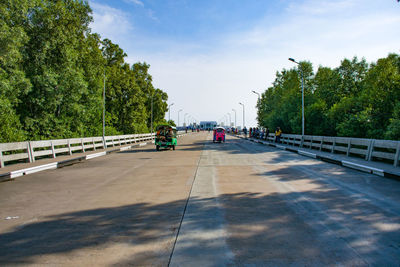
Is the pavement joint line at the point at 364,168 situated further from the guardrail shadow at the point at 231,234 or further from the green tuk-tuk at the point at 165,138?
the green tuk-tuk at the point at 165,138

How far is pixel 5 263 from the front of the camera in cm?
357

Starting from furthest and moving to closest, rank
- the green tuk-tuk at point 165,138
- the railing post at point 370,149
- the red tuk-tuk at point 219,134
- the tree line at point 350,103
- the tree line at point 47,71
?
1. the red tuk-tuk at point 219,134
2. the green tuk-tuk at point 165,138
3. the tree line at point 47,71
4. the tree line at point 350,103
5. the railing post at point 370,149

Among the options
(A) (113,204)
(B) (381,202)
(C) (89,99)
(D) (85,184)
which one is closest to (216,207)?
(A) (113,204)

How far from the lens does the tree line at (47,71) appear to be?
19961mm

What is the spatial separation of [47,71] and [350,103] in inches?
970

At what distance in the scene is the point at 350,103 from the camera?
22.4 metres

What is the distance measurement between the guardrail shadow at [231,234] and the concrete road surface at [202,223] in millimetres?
15

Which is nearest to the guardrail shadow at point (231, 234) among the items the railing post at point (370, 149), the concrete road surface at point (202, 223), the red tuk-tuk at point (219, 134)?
the concrete road surface at point (202, 223)

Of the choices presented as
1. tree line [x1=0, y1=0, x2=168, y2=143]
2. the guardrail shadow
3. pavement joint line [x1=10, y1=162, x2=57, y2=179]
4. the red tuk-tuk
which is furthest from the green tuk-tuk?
the guardrail shadow

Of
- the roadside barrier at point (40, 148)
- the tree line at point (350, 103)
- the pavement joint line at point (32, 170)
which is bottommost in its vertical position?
the pavement joint line at point (32, 170)

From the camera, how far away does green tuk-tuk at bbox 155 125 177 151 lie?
24203mm

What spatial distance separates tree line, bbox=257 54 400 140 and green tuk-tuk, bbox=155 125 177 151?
41.5ft

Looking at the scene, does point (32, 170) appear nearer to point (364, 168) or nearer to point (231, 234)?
point (231, 234)

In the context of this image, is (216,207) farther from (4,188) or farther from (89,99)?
(89,99)
